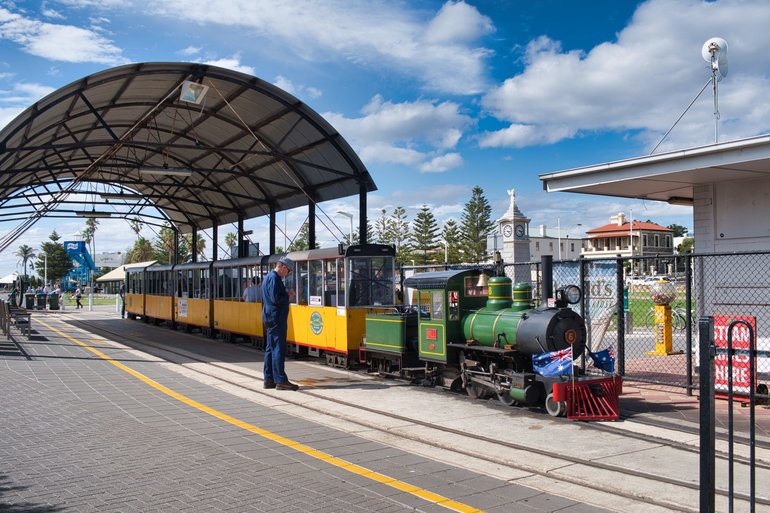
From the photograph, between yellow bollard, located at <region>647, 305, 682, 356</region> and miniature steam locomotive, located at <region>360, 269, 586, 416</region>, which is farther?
yellow bollard, located at <region>647, 305, 682, 356</region>

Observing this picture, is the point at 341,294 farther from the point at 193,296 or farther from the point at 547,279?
the point at 193,296

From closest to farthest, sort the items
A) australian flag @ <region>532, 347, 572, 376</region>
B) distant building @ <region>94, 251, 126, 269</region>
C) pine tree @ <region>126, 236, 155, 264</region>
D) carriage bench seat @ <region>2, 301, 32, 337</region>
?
1. australian flag @ <region>532, 347, 572, 376</region>
2. carriage bench seat @ <region>2, 301, 32, 337</region>
3. pine tree @ <region>126, 236, 155, 264</region>
4. distant building @ <region>94, 251, 126, 269</region>

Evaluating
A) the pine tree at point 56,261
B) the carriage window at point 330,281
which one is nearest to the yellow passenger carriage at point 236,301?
the carriage window at point 330,281

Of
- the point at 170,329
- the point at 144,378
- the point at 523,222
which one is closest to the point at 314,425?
the point at 144,378

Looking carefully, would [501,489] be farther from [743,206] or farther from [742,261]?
[742,261]

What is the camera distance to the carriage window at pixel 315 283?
1466 centimetres

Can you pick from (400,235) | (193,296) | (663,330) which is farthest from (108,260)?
(663,330)

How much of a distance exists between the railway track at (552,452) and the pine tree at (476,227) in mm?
58858

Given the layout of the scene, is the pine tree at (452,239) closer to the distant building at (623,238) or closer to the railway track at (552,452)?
the distant building at (623,238)

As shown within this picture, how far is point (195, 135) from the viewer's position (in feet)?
76.7

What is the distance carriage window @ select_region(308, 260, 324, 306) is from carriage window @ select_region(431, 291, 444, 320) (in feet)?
13.9

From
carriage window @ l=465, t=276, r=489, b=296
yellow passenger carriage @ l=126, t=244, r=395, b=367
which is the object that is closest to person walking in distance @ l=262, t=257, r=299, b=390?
yellow passenger carriage @ l=126, t=244, r=395, b=367

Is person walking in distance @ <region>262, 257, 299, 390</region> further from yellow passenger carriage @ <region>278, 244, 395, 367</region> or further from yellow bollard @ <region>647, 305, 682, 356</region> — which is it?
yellow bollard @ <region>647, 305, 682, 356</region>

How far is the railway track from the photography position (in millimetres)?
5465
